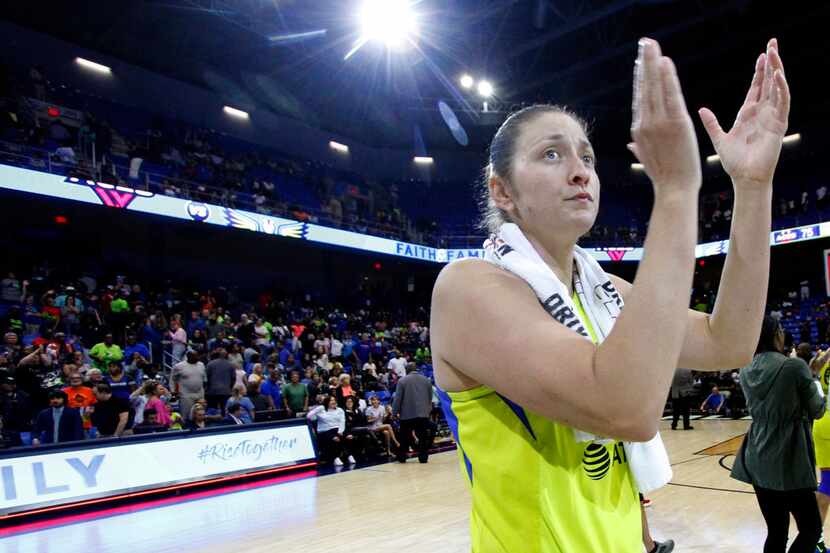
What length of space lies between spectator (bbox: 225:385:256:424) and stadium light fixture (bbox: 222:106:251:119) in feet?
43.3

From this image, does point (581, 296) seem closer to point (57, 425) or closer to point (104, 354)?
point (57, 425)

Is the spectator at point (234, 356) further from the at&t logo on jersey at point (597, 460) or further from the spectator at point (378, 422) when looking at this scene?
the at&t logo on jersey at point (597, 460)

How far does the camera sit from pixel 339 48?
18.6m

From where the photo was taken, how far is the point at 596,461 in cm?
115

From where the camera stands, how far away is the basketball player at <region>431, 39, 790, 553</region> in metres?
0.87

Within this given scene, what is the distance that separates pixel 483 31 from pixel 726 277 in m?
18.5

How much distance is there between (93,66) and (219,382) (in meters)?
11.7

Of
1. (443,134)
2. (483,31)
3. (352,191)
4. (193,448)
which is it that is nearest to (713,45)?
(483,31)

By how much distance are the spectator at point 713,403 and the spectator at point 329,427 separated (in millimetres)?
10656

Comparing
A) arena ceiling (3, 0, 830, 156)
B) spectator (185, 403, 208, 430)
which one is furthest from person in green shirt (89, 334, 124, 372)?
arena ceiling (3, 0, 830, 156)

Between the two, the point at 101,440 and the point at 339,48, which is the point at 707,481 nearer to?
the point at 101,440

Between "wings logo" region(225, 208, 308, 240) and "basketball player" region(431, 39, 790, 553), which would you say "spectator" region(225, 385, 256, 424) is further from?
"basketball player" region(431, 39, 790, 553)

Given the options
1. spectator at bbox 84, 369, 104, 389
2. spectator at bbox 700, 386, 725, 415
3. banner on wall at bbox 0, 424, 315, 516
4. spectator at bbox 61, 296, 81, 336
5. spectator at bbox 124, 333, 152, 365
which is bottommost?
spectator at bbox 700, 386, 725, 415

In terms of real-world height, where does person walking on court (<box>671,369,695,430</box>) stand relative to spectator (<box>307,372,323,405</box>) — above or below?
below
